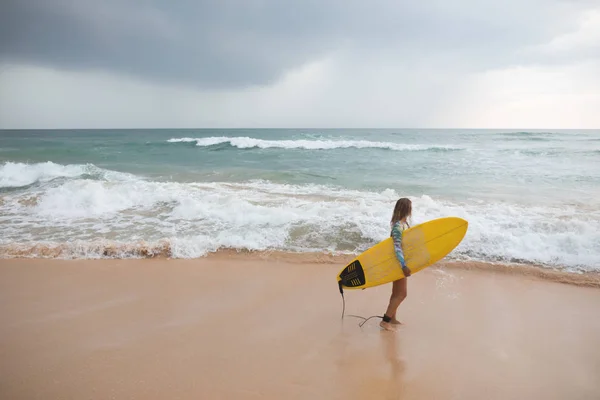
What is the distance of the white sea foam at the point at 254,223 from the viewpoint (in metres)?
5.39

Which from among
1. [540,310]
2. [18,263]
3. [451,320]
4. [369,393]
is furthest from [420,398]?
[18,263]

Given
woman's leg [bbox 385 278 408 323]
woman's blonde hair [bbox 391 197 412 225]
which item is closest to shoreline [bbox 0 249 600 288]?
woman's leg [bbox 385 278 408 323]

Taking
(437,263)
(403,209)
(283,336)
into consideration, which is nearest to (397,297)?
(403,209)

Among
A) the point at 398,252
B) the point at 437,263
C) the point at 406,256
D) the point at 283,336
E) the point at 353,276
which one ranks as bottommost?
the point at 283,336

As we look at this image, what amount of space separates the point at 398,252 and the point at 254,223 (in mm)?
4075

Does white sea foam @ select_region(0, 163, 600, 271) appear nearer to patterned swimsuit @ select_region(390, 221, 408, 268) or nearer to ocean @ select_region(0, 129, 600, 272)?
ocean @ select_region(0, 129, 600, 272)

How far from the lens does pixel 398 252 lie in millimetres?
3242

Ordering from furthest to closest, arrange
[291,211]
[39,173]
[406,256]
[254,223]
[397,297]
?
[39,173]
[291,211]
[254,223]
[406,256]
[397,297]

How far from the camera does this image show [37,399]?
236 cm

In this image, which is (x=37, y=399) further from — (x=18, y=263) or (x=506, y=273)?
(x=506, y=273)

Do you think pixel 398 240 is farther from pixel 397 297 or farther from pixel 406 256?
pixel 397 297

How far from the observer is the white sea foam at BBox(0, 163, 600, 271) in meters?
5.39

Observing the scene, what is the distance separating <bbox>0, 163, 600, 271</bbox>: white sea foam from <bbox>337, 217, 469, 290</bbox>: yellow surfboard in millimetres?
1970

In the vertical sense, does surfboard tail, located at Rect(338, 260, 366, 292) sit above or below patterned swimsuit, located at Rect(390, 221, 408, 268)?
below
